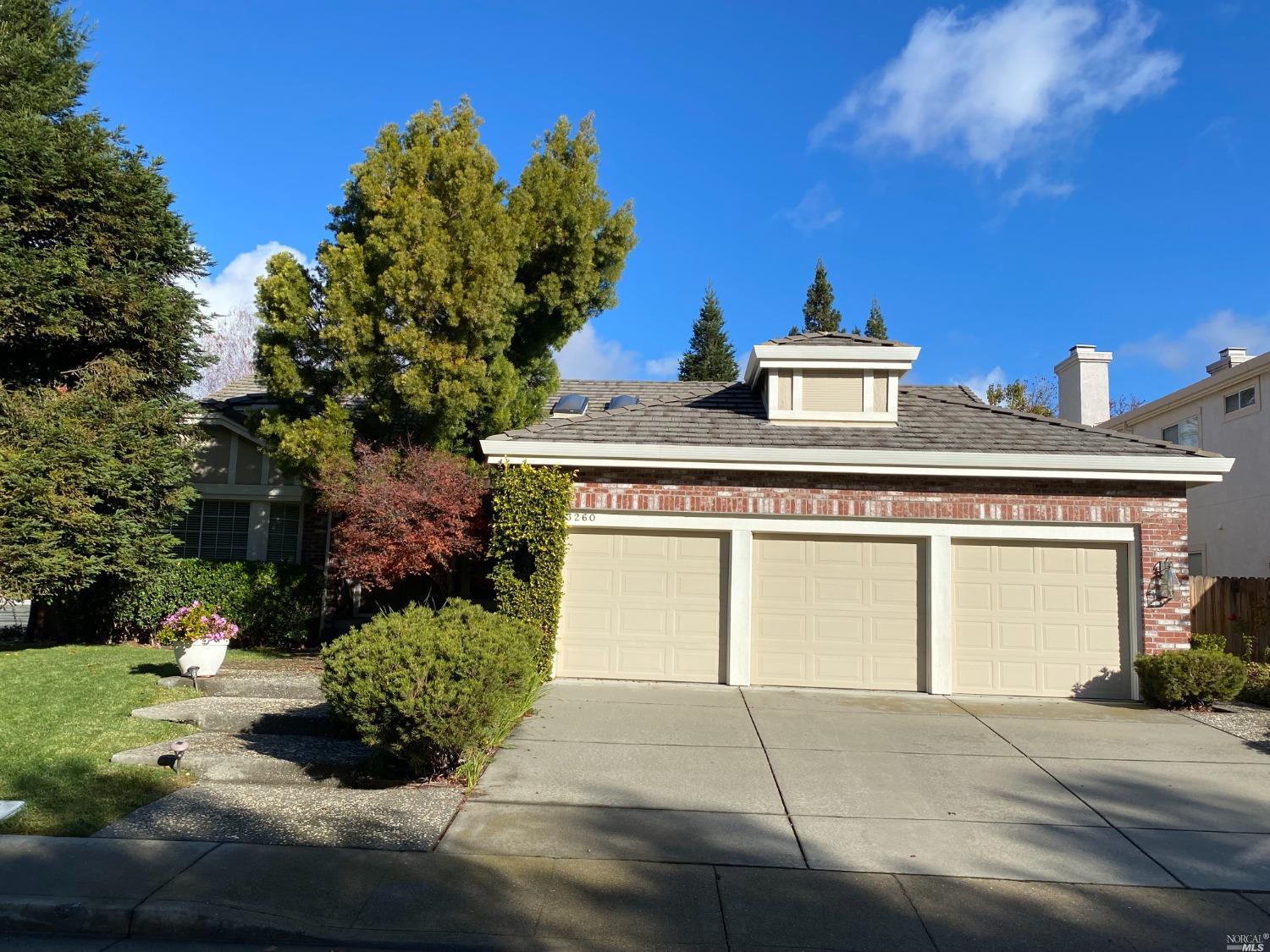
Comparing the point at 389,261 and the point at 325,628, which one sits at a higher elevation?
the point at 389,261

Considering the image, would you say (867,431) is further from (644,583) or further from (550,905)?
(550,905)

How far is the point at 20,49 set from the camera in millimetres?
12266

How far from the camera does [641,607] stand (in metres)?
10.8

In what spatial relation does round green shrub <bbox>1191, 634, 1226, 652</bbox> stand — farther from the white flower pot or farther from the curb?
the white flower pot

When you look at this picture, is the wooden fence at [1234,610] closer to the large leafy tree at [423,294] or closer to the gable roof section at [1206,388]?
the gable roof section at [1206,388]

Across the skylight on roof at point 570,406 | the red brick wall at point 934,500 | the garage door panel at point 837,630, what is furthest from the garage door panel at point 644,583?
the skylight on roof at point 570,406

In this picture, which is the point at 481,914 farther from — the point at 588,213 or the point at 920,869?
the point at 588,213

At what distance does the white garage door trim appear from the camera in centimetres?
1042

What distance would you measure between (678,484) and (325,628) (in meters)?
7.31

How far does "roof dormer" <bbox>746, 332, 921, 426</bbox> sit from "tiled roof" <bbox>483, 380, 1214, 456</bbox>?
23cm

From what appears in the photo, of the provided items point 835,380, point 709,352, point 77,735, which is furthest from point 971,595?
point 709,352

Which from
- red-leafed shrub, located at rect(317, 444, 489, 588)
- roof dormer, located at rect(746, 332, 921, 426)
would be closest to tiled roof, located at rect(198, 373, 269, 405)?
red-leafed shrub, located at rect(317, 444, 489, 588)

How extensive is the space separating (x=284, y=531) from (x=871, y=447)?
1076cm

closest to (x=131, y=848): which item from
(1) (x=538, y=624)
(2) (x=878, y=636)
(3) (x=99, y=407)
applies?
(1) (x=538, y=624)
